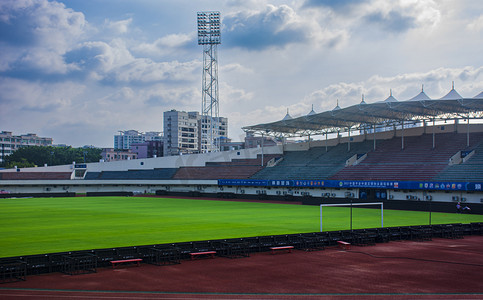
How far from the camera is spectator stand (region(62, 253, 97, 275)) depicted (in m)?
18.8

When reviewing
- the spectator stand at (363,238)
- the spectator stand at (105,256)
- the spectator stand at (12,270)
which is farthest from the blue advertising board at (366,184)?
the spectator stand at (12,270)

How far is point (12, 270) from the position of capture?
17.9 metres

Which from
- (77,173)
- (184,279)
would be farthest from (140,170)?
(184,279)

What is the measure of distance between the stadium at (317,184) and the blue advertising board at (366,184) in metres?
0.14

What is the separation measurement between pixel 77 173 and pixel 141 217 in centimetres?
6427

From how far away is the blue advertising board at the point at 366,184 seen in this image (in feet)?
171

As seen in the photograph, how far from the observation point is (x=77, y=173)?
101 m

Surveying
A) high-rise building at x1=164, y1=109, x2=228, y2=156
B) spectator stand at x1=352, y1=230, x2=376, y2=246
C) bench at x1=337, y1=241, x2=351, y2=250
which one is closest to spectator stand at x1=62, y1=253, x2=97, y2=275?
bench at x1=337, y1=241, x2=351, y2=250

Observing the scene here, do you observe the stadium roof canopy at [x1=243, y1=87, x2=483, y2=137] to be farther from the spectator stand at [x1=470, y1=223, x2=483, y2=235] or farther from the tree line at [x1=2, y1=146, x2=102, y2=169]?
the tree line at [x1=2, y1=146, x2=102, y2=169]

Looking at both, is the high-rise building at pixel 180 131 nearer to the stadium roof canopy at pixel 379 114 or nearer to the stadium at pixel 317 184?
the stadium at pixel 317 184

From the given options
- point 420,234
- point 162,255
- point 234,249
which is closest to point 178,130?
point 420,234

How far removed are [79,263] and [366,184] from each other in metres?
49.3

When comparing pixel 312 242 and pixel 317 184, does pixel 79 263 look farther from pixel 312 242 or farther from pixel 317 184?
pixel 317 184

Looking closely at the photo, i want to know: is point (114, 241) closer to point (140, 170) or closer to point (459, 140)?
point (459, 140)
